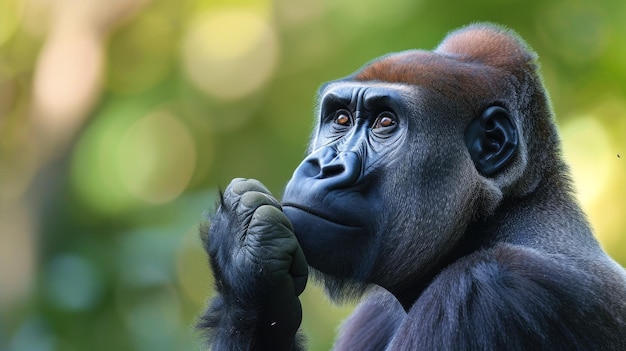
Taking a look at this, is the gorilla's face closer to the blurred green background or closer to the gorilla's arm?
the gorilla's arm

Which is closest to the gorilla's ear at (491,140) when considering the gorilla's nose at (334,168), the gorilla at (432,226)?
the gorilla at (432,226)

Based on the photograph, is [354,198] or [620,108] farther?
[620,108]

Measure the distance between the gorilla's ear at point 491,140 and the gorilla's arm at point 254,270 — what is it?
0.99 metres

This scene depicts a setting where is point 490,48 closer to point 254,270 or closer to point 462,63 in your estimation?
point 462,63

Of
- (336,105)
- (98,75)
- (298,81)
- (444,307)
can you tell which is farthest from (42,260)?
(444,307)

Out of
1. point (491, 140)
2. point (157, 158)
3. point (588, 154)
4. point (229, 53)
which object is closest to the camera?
point (491, 140)

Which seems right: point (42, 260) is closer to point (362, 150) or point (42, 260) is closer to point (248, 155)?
point (248, 155)

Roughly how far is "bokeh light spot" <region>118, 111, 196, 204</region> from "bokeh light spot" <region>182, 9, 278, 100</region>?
67 cm

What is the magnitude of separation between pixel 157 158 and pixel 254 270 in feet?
23.5

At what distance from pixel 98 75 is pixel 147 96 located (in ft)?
2.69

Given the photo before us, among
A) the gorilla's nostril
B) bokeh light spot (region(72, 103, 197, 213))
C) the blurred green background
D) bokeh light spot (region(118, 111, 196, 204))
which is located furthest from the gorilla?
bokeh light spot (region(118, 111, 196, 204))

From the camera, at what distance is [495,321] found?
372cm

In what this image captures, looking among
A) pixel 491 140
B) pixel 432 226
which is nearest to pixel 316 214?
pixel 432 226

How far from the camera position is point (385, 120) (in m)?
4.45
